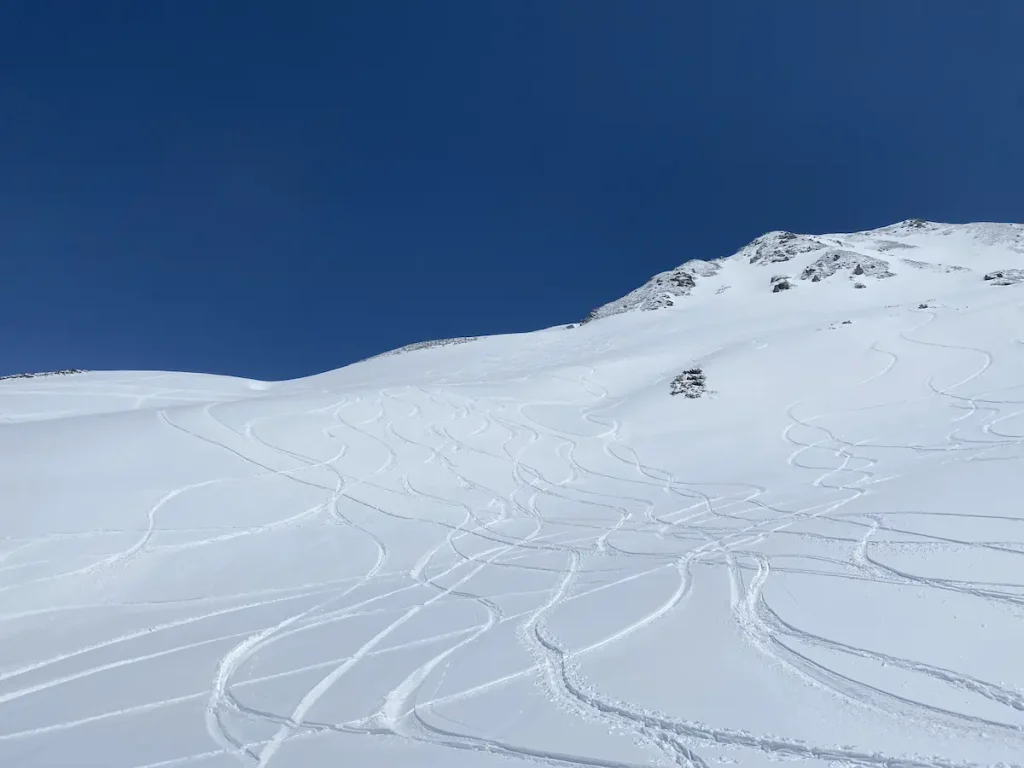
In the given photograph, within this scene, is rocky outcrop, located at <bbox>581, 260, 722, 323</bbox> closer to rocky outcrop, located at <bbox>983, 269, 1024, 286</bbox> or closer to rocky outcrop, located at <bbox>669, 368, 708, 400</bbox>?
rocky outcrop, located at <bbox>983, 269, 1024, 286</bbox>

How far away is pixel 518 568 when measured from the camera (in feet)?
28.7

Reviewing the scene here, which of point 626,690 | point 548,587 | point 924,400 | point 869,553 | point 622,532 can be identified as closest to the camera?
point 626,690

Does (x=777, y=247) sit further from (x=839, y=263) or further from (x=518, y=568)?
(x=518, y=568)

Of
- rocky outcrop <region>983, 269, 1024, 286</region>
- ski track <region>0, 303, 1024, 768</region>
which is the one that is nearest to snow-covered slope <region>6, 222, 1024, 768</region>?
ski track <region>0, 303, 1024, 768</region>

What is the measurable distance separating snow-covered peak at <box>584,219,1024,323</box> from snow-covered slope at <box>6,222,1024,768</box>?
32913 mm

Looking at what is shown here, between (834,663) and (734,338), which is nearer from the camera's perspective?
(834,663)

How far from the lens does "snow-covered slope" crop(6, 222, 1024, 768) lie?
4410 mm

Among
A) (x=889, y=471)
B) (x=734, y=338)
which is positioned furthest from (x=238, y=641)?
(x=734, y=338)

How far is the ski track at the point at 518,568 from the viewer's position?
448 cm

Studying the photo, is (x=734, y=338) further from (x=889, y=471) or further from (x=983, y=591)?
(x=983, y=591)

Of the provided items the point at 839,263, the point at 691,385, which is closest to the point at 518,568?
the point at 691,385

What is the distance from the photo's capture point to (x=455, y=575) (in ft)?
28.6

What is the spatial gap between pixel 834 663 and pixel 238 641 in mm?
6736

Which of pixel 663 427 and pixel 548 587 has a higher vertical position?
pixel 663 427
